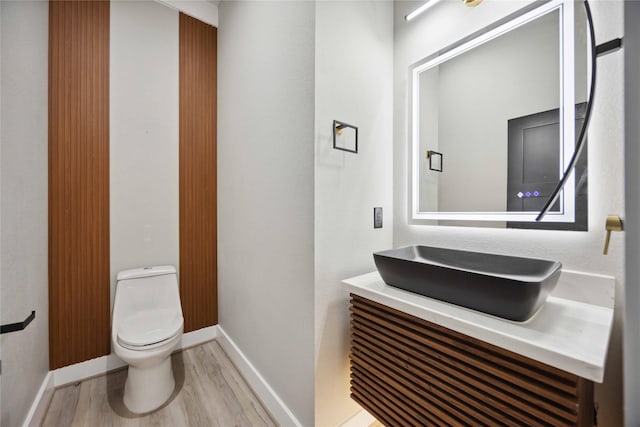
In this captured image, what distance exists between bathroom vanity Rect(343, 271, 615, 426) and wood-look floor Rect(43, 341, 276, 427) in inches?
31.9

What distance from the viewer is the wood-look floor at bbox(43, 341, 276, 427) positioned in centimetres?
144

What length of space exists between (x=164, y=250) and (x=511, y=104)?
2.51m

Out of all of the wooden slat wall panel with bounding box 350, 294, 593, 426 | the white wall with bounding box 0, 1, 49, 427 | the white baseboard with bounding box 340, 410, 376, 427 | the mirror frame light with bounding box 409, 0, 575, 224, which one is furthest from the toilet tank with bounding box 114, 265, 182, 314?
the mirror frame light with bounding box 409, 0, 575, 224

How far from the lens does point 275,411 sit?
4.76 feet

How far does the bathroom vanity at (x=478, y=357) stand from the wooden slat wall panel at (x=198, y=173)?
159 cm

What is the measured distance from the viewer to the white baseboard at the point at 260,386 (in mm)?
1371

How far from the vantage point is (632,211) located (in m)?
0.62

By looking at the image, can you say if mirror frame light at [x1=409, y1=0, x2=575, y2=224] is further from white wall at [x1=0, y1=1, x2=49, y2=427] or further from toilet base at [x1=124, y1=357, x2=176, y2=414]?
white wall at [x1=0, y1=1, x2=49, y2=427]

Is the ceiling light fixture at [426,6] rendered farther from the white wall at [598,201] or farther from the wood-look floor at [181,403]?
the wood-look floor at [181,403]

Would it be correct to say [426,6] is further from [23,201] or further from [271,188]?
[23,201]

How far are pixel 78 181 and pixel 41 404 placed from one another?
1.37m

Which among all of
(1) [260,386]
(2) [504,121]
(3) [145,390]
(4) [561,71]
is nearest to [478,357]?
(2) [504,121]

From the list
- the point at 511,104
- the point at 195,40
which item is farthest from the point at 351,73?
the point at 195,40

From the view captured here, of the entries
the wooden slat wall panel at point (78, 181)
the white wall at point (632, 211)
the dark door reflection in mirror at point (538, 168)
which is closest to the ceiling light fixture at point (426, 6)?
the dark door reflection in mirror at point (538, 168)
